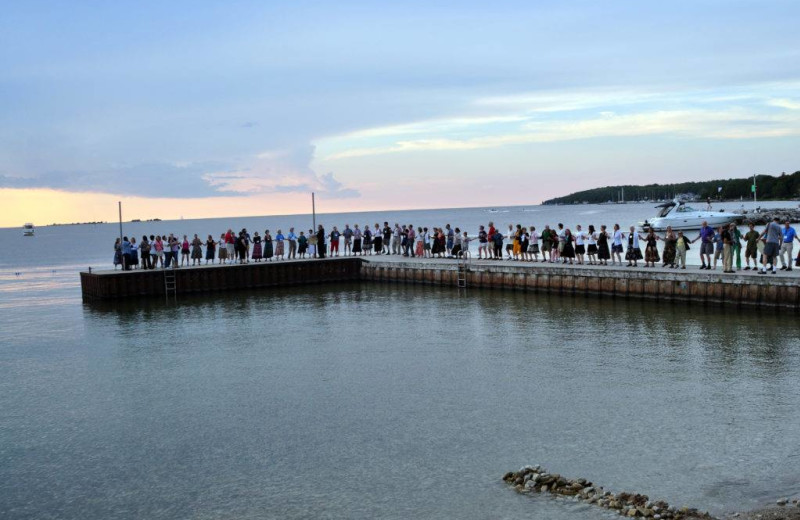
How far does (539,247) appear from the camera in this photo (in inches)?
1702

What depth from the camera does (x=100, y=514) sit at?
1104 cm

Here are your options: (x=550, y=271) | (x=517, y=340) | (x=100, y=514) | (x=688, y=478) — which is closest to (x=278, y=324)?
(x=517, y=340)

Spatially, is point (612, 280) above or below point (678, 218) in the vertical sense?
below

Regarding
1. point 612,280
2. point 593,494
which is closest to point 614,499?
point 593,494

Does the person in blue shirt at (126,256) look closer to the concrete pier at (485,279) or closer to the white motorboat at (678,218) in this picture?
the concrete pier at (485,279)

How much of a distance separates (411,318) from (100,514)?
18529mm

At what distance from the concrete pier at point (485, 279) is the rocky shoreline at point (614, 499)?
58.7ft

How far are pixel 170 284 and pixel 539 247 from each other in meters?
19.4

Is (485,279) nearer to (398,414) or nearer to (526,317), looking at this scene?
(526,317)

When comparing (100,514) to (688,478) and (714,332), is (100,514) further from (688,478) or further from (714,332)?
(714,332)

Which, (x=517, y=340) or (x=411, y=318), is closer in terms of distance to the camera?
(x=517, y=340)

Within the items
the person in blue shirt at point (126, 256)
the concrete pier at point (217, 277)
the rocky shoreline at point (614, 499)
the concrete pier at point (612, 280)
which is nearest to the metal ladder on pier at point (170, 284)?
the concrete pier at point (217, 277)

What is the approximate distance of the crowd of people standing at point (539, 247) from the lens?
2820 centimetres

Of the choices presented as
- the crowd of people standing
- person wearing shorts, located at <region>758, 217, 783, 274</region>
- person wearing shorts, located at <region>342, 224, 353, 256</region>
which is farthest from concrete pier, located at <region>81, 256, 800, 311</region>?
person wearing shorts, located at <region>342, 224, 353, 256</region>
